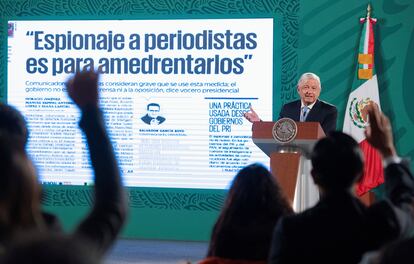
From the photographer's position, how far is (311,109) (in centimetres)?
577

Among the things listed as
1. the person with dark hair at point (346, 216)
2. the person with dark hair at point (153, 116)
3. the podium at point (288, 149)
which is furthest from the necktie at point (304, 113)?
the person with dark hair at point (346, 216)

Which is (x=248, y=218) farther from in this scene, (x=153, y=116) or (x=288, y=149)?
(x=153, y=116)

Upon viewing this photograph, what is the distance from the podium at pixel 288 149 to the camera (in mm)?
4387

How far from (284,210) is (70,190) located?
19.2ft

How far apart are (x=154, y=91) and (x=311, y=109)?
8.26ft

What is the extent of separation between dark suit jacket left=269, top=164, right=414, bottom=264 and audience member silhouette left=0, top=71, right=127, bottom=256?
2.01 ft

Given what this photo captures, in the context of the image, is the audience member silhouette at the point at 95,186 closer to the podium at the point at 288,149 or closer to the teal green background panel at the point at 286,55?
the podium at the point at 288,149

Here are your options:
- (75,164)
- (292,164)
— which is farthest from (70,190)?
(292,164)

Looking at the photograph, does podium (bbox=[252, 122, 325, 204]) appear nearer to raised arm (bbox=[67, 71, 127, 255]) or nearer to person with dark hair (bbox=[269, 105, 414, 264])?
person with dark hair (bbox=[269, 105, 414, 264])

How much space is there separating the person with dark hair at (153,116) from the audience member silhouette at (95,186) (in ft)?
20.4

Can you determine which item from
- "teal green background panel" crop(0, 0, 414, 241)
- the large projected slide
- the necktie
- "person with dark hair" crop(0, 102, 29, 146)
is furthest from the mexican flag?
"person with dark hair" crop(0, 102, 29, 146)

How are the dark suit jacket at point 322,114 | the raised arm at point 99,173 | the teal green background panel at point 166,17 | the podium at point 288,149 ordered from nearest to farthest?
1. the raised arm at point 99,173
2. the podium at point 288,149
3. the dark suit jacket at point 322,114
4. the teal green background panel at point 166,17

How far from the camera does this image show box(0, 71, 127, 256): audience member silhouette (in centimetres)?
112

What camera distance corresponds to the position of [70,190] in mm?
8141
